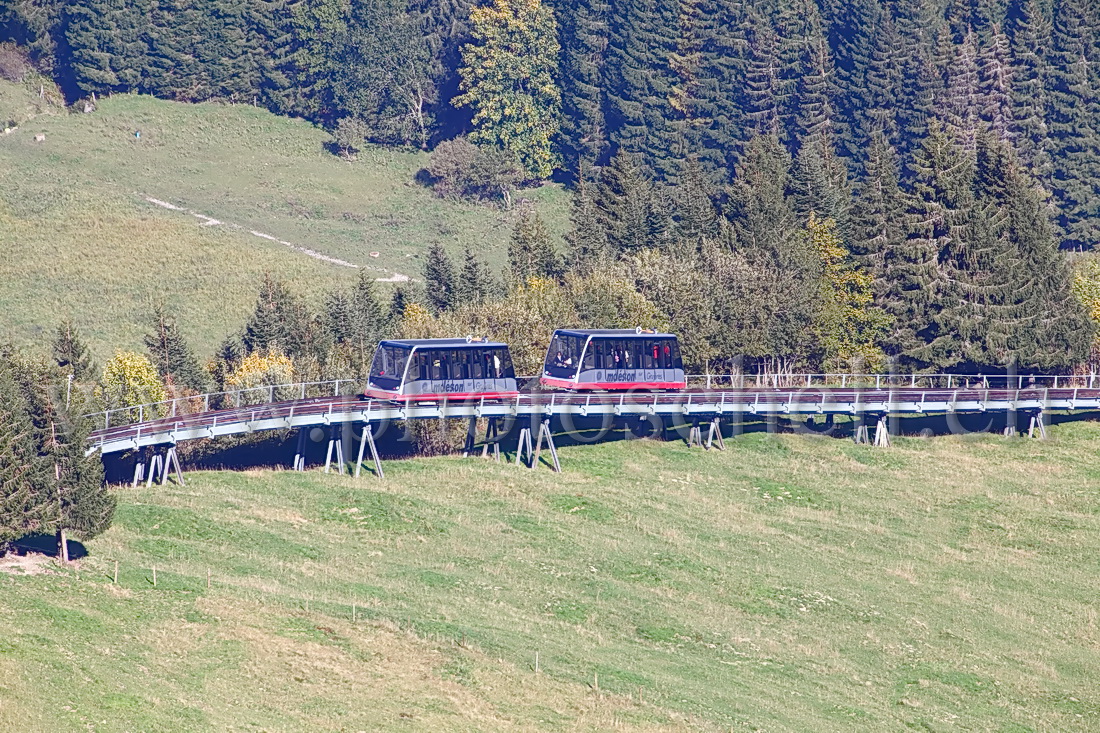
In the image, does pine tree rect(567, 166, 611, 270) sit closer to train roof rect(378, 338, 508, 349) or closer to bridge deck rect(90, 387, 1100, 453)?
bridge deck rect(90, 387, 1100, 453)

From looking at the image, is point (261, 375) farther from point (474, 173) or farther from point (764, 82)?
point (764, 82)

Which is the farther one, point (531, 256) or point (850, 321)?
point (531, 256)

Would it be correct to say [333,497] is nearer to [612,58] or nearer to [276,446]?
[276,446]

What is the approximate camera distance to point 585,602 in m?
53.1

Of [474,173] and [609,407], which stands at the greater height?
[474,173]

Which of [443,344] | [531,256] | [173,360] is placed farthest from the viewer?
[531,256]

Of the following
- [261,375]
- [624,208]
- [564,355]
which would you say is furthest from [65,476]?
[624,208]

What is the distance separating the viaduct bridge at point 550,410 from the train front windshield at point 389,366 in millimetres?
1191

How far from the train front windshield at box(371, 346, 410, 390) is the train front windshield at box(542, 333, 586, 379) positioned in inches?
323

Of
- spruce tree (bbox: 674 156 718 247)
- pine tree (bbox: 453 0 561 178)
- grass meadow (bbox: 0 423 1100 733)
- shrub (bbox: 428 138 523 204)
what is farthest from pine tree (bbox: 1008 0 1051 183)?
grass meadow (bbox: 0 423 1100 733)

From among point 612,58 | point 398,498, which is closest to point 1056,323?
point 398,498

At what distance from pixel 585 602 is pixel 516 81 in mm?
108917

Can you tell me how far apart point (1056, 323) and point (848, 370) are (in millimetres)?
11384

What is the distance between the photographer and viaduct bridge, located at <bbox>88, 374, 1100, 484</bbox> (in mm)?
63219
